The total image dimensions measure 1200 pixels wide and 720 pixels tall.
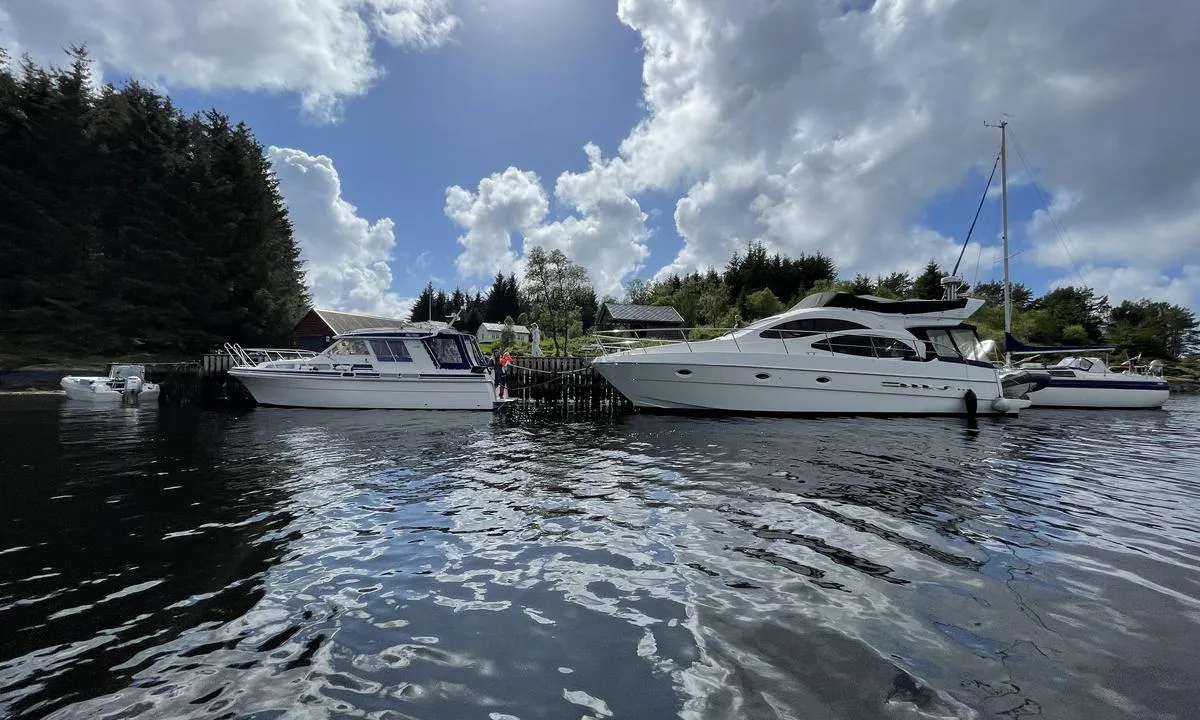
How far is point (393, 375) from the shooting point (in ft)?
57.7

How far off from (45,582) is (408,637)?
3.16 metres

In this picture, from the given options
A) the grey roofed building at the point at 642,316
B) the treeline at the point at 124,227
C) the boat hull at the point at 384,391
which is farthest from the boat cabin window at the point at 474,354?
the grey roofed building at the point at 642,316

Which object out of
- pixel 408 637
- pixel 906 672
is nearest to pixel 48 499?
pixel 408 637

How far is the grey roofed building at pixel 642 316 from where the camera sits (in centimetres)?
5362

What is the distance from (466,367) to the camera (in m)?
17.8

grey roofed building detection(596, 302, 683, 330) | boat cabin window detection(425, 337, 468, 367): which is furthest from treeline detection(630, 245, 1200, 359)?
boat cabin window detection(425, 337, 468, 367)

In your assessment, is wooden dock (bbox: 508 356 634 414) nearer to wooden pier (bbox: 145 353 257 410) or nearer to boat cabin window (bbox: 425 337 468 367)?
boat cabin window (bbox: 425 337 468 367)

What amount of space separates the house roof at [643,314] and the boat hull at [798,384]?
1467 inches

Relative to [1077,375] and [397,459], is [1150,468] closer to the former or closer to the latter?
[397,459]

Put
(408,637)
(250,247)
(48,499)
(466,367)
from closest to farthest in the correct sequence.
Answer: (408,637) → (48,499) → (466,367) → (250,247)

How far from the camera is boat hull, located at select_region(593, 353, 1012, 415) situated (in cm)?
1545

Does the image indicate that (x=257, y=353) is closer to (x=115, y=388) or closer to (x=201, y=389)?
(x=201, y=389)

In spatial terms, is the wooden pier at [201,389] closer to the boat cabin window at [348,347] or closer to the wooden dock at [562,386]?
the boat cabin window at [348,347]

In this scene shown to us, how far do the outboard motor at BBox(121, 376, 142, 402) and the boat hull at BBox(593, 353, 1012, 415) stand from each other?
745 inches
